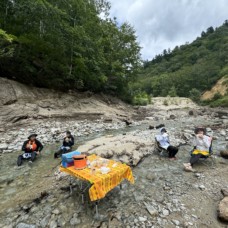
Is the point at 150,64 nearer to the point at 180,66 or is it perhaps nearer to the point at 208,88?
the point at 180,66

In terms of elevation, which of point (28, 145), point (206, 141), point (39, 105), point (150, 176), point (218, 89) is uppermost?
point (218, 89)

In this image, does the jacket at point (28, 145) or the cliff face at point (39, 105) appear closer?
the jacket at point (28, 145)

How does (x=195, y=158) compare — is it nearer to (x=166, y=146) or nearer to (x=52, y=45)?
(x=166, y=146)

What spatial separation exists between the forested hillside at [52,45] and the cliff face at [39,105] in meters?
1.27

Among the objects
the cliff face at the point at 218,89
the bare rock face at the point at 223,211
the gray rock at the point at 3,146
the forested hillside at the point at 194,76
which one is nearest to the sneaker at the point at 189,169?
the bare rock face at the point at 223,211

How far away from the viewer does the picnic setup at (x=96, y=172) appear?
4703 mm

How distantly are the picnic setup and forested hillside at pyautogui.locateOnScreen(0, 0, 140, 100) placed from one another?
10872mm

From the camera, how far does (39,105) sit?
17047 millimetres

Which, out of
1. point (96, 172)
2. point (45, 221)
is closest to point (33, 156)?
point (45, 221)

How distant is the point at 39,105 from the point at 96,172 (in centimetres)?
1357

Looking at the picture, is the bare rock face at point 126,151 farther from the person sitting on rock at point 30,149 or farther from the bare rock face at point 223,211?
the bare rock face at point 223,211

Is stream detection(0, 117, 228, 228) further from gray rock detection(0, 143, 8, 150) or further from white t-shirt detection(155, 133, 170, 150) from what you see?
gray rock detection(0, 143, 8, 150)

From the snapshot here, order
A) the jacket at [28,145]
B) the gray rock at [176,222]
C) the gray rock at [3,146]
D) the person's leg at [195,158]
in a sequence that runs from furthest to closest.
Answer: the gray rock at [3,146]
the jacket at [28,145]
the person's leg at [195,158]
the gray rock at [176,222]

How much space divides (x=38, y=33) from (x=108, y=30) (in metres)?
14.4
